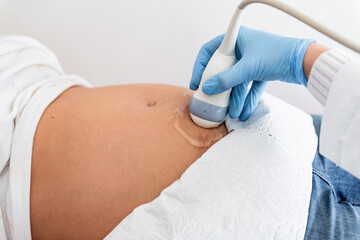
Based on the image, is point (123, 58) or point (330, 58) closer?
point (330, 58)

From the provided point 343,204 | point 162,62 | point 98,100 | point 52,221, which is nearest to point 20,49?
point 98,100

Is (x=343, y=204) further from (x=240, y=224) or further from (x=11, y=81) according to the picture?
(x=11, y=81)

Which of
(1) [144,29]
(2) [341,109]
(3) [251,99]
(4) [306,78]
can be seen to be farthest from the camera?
(1) [144,29]

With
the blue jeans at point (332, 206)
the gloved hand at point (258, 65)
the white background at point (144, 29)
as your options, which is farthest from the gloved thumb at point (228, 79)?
the white background at point (144, 29)

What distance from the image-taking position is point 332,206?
2.37ft

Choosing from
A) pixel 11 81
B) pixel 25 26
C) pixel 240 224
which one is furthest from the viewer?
pixel 25 26

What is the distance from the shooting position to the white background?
1.21 metres

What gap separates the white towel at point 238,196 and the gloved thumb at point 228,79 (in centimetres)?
12

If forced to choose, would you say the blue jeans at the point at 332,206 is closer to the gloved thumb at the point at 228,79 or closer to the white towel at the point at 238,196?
the white towel at the point at 238,196

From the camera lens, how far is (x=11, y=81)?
82cm

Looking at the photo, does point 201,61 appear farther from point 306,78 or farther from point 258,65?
point 306,78

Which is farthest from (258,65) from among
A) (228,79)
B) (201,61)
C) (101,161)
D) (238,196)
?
(101,161)

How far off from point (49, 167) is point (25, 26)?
86cm

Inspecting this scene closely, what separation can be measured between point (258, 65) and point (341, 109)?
0.23 m
